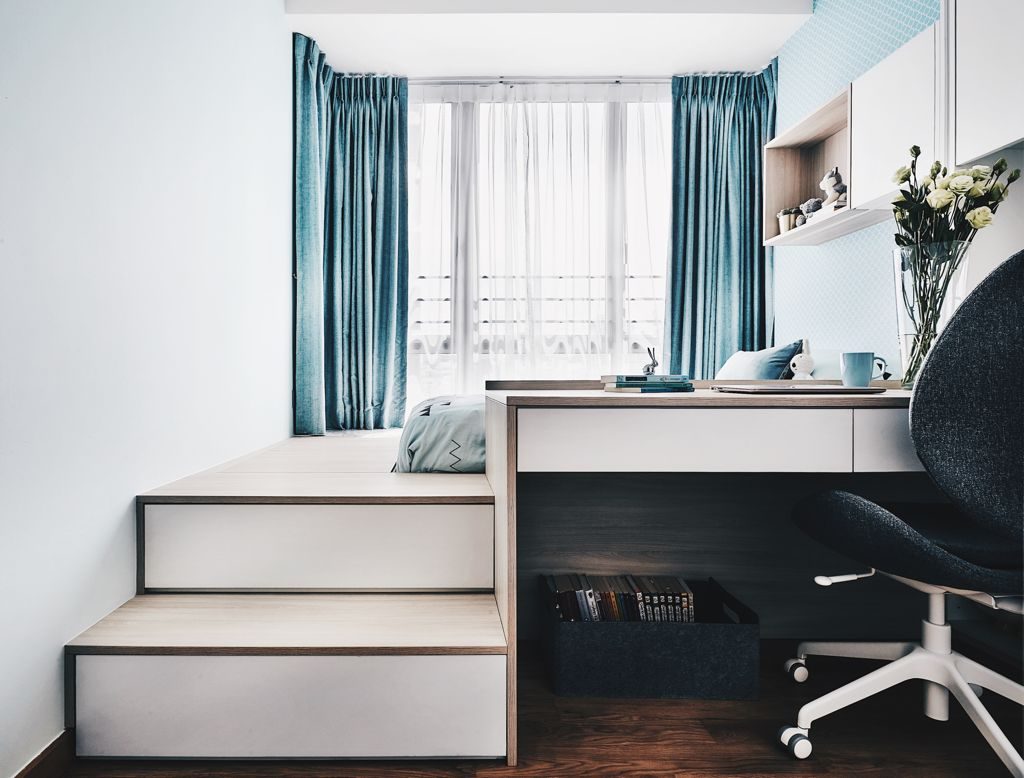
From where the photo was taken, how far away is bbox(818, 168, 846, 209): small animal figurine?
250 centimetres

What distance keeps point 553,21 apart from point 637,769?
3.26 meters

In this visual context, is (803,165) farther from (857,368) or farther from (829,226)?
(857,368)

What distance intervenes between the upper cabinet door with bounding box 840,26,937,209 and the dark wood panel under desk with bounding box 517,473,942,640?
0.98 meters

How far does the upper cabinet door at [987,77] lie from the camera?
160 cm

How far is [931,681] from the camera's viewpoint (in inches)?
55.0

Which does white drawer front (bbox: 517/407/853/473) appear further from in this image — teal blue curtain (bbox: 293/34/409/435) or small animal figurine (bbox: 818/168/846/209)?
teal blue curtain (bbox: 293/34/409/435)

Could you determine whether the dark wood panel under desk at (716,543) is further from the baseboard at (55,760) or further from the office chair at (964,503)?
the baseboard at (55,760)

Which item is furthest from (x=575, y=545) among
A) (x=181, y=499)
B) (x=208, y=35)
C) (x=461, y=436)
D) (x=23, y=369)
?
(x=208, y=35)

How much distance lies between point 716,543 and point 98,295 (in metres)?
1.61

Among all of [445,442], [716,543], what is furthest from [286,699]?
[716,543]

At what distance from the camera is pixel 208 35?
2203 millimetres

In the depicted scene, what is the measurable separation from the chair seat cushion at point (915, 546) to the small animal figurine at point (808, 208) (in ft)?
5.68

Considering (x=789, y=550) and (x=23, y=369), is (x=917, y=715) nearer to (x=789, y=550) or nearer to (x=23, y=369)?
(x=789, y=550)

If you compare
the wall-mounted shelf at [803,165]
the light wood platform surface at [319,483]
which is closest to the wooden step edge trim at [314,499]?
the light wood platform surface at [319,483]
